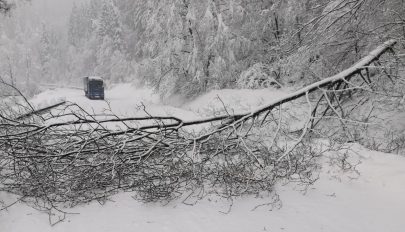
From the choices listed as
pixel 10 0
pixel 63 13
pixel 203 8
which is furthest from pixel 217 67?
pixel 63 13

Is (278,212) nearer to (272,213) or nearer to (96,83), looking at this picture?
(272,213)

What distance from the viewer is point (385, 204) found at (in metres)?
5.81

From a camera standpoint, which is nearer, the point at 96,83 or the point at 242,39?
the point at 242,39

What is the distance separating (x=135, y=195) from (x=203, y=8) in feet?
60.3

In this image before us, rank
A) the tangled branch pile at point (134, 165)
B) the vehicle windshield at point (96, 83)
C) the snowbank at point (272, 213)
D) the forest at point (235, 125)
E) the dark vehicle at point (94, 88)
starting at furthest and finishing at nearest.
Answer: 1. the vehicle windshield at point (96, 83)
2. the dark vehicle at point (94, 88)
3. the forest at point (235, 125)
4. the tangled branch pile at point (134, 165)
5. the snowbank at point (272, 213)

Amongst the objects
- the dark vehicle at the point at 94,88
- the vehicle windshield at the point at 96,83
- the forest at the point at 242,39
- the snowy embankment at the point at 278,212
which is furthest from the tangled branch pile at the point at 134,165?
the vehicle windshield at the point at 96,83

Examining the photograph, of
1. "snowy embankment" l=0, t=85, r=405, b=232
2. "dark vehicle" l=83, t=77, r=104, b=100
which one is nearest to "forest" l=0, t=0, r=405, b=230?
"snowy embankment" l=0, t=85, r=405, b=232

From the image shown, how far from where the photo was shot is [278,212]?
5.72 meters

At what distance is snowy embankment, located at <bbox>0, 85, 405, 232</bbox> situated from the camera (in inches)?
210

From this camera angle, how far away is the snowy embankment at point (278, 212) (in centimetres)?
534

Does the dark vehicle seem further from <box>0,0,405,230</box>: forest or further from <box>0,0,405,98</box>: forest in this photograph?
<box>0,0,405,230</box>: forest

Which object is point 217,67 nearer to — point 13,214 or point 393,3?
point 393,3

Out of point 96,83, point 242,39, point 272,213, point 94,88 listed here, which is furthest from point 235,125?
point 96,83

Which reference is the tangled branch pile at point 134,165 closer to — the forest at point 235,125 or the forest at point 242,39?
the forest at point 235,125
